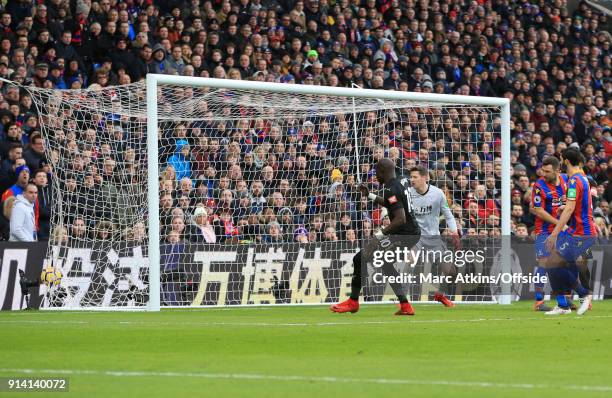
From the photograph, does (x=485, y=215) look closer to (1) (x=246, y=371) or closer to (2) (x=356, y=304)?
(2) (x=356, y=304)

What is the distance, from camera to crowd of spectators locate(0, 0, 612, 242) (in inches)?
695

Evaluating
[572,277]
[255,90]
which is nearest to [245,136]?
[255,90]

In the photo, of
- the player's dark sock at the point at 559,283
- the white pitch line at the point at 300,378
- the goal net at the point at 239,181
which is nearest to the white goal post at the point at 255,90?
the goal net at the point at 239,181

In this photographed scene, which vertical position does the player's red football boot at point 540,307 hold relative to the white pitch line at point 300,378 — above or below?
below

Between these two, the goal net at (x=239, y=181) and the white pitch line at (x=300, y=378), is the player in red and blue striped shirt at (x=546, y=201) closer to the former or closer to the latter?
the goal net at (x=239, y=181)

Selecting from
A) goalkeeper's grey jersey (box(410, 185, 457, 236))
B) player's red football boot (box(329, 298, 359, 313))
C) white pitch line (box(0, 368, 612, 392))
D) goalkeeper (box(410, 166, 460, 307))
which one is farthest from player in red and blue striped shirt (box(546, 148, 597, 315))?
white pitch line (box(0, 368, 612, 392))

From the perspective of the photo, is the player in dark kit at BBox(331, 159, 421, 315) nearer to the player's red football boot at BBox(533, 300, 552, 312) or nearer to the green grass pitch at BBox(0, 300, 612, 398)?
the green grass pitch at BBox(0, 300, 612, 398)

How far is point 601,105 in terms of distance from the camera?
3059 cm

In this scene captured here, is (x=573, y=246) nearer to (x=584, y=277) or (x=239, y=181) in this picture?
(x=584, y=277)

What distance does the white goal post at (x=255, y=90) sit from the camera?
51.4 feet

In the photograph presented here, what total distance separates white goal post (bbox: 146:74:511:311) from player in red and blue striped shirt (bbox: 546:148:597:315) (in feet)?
9.51

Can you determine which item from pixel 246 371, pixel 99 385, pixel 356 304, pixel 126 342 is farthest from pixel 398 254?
pixel 99 385

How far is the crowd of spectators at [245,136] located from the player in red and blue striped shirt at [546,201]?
3488mm

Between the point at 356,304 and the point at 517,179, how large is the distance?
9.60 m
